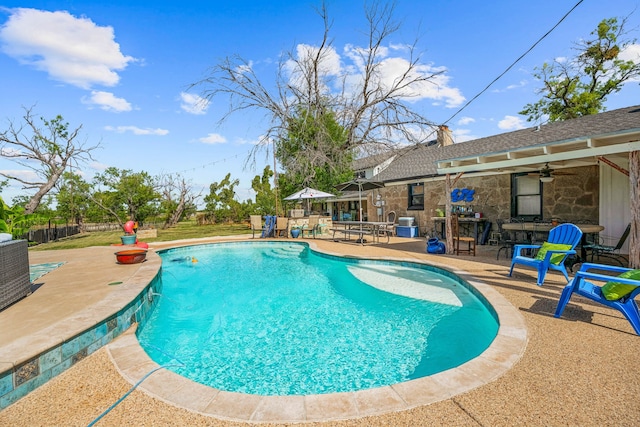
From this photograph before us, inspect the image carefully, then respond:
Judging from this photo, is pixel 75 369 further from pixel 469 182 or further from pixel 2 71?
pixel 2 71

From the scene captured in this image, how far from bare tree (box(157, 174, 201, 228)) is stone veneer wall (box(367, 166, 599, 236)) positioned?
1883cm

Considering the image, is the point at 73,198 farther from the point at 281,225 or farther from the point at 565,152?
the point at 565,152

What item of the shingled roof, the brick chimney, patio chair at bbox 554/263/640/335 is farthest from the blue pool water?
the brick chimney

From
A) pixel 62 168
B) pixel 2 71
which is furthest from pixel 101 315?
pixel 62 168

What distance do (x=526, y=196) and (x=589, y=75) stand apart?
56.8ft

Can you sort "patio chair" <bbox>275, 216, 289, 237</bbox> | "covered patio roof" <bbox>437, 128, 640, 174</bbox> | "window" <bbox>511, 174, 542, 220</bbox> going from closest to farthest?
"covered patio roof" <bbox>437, 128, 640, 174</bbox>
"window" <bbox>511, 174, 542, 220</bbox>
"patio chair" <bbox>275, 216, 289, 237</bbox>

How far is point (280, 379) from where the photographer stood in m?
3.35

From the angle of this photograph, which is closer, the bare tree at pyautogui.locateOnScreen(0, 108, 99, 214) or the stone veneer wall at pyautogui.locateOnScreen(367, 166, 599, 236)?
the stone veneer wall at pyautogui.locateOnScreen(367, 166, 599, 236)

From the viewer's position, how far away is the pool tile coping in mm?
2154

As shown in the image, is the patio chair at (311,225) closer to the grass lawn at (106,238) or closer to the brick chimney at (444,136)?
the grass lawn at (106,238)

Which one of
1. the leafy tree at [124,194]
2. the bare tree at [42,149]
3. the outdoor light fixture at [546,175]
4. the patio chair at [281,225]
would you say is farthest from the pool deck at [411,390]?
the leafy tree at [124,194]

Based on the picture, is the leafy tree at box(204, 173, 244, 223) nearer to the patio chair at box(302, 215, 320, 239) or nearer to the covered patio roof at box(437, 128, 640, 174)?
the patio chair at box(302, 215, 320, 239)

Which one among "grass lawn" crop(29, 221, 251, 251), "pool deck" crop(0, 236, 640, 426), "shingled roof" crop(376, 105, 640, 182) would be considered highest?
"shingled roof" crop(376, 105, 640, 182)

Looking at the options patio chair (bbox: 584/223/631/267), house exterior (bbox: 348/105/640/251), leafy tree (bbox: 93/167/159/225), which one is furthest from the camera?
leafy tree (bbox: 93/167/159/225)
